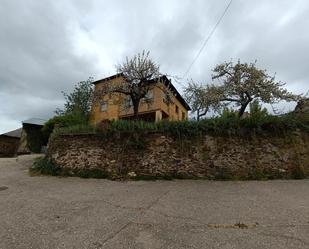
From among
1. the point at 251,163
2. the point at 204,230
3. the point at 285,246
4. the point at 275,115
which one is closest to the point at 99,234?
the point at 204,230

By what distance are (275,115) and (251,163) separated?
2.47 meters

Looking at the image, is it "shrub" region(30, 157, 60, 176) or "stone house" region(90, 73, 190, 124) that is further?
"stone house" region(90, 73, 190, 124)

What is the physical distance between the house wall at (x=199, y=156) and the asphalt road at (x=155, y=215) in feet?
3.61

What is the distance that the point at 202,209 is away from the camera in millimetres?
5160

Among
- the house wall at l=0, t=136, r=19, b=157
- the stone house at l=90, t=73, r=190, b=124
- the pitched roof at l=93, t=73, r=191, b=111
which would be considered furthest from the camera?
the house wall at l=0, t=136, r=19, b=157

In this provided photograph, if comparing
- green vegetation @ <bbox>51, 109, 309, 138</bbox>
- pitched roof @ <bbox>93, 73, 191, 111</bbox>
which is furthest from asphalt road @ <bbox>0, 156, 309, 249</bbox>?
pitched roof @ <bbox>93, 73, 191, 111</bbox>

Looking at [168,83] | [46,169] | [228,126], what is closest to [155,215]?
[228,126]

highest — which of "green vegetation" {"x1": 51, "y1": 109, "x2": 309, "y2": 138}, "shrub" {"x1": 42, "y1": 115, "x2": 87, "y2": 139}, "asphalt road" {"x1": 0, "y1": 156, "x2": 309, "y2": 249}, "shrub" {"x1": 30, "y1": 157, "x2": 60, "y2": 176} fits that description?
"shrub" {"x1": 42, "y1": 115, "x2": 87, "y2": 139}

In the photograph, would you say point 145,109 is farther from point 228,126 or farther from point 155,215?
point 155,215

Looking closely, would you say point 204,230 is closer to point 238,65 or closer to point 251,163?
point 251,163

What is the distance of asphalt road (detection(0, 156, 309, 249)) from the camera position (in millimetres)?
3574

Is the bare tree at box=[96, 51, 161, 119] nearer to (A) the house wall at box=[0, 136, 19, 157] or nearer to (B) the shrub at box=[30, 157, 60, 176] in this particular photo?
(B) the shrub at box=[30, 157, 60, 176]

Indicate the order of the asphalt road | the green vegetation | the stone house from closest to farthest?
the asphalt road, the green vegetation, the stone house

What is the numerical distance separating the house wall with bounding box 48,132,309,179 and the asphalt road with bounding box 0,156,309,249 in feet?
3.61
